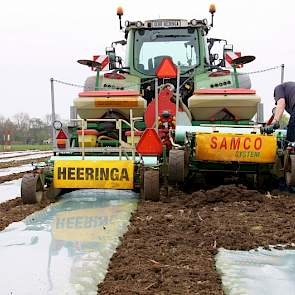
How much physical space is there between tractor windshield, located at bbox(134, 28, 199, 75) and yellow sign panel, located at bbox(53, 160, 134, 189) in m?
2.85

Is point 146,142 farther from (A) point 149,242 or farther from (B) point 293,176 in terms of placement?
(A) point 149,242

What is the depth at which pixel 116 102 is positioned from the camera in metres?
7.97

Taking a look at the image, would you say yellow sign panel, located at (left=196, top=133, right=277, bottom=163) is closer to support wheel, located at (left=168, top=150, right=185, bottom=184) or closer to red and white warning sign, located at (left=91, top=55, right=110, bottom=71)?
support wheel, located at (left=168, top=150, right=185, bottom=184)

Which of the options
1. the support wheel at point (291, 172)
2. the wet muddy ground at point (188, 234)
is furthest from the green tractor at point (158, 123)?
the wet muddy ground at point (188, 234)

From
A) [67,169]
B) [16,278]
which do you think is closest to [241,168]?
[67,169]

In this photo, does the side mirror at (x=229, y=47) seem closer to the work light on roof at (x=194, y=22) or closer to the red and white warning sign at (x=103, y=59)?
the work light on roof at (x=194, y=22)

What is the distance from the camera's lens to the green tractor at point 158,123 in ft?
22.5

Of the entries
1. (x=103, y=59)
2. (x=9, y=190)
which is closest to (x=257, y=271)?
(x=103, y=59)

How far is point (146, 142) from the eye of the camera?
6.97 metres

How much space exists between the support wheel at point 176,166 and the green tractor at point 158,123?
0.01 m

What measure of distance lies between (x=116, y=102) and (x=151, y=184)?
1.82m

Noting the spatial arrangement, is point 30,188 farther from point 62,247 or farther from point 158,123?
point 62,247

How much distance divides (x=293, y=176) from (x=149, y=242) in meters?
2.65

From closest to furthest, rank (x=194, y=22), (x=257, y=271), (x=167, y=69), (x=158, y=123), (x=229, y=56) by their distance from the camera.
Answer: (x=257, y=271) < (x=158, y=123) < (x=167, y=69) < (x=229, y=56) < (x=194, y=22)
